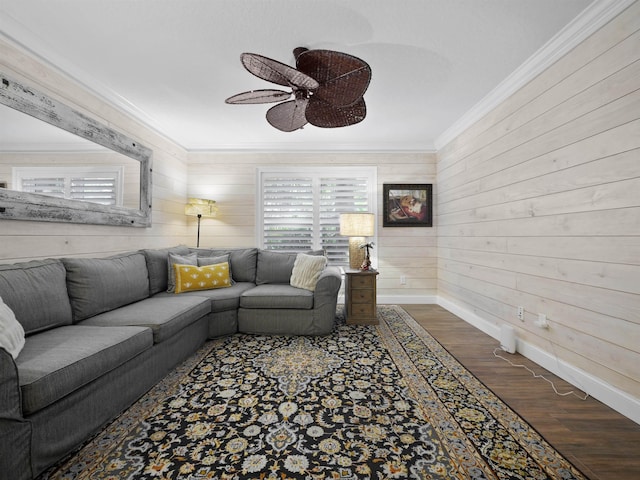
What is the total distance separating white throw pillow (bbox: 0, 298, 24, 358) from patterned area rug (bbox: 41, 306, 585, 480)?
0.60m

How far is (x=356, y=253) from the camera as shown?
4.05 meters

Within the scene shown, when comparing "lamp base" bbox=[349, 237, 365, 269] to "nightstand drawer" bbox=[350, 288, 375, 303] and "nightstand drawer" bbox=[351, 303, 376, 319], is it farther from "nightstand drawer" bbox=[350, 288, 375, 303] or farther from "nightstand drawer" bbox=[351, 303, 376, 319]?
"nightstand drawer" bbox=[351, 303, 376, 319]

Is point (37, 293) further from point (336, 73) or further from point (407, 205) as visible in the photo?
point (407, 205)

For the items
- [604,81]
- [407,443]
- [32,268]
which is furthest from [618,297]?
[32,268]

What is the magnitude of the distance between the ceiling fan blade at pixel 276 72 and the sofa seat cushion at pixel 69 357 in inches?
71.9

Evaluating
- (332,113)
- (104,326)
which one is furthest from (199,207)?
(332,113)

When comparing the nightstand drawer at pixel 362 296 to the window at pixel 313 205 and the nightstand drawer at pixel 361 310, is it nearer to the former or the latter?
the nightstand drawer at pixel 361 310

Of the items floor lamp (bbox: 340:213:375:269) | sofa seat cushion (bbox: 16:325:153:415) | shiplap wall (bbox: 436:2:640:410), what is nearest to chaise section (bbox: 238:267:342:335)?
floor lamp (bbox: 340:213:375:269)

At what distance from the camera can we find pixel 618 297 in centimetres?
180

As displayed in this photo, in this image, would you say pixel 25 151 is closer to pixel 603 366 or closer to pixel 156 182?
pixel 156 182

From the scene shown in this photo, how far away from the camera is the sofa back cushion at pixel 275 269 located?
12.6ft

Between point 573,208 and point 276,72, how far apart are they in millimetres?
2232

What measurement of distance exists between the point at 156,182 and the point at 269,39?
7.95 ft

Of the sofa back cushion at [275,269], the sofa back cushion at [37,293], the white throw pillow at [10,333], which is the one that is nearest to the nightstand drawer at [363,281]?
the sofa back cushion at [275,269]
